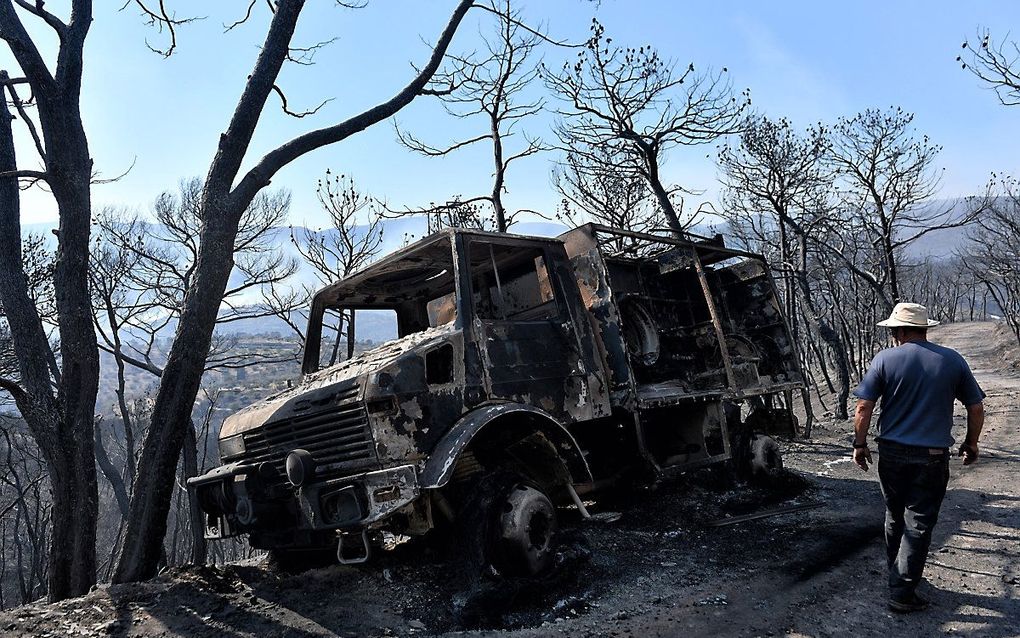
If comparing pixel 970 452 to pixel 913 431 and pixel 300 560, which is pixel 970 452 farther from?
pixel 300 560

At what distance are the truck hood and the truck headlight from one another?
38 millimetres

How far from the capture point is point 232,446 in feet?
16.8

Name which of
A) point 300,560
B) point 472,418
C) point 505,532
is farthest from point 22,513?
point 505,532

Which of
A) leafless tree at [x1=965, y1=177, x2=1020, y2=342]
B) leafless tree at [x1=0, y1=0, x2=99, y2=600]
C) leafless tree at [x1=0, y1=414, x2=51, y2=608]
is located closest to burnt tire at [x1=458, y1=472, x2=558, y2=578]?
leafless tree at [x1=0, y1=0, x2=99, y2=600]

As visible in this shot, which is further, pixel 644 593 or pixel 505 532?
pixel 644 593

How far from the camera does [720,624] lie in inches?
157

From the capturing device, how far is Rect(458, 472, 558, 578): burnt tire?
4.41m

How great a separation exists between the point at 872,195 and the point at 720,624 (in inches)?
701

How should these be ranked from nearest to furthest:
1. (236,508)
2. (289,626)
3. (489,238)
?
(289,626) → (236,508) → (489,238)

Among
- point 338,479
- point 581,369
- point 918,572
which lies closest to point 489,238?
point 581,369

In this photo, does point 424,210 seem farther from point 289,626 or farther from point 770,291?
point 289,626

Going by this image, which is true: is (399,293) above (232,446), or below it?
above

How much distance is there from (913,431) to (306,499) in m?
3.79

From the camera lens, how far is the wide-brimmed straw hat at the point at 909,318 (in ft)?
13.8
